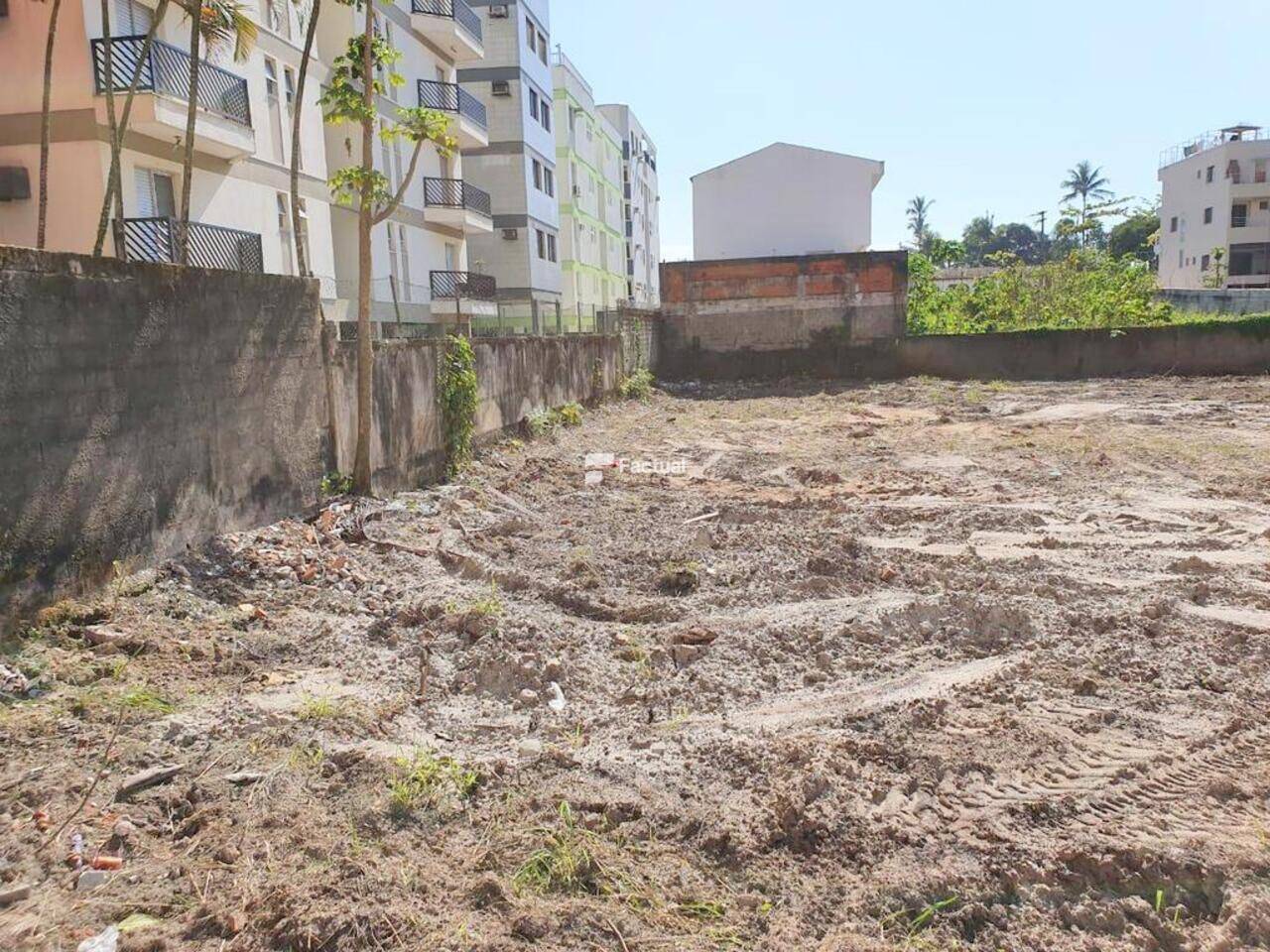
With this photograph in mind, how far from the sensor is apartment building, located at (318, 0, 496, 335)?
20844mm

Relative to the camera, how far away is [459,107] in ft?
81.5

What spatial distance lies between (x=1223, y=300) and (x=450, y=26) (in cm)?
2838

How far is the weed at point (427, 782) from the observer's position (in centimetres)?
326

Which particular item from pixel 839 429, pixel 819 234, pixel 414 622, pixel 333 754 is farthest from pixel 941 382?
pixel 333 754

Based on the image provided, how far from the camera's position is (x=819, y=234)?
32375 mm

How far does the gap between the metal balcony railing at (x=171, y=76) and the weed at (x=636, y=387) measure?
8.84m

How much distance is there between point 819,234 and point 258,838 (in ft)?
106

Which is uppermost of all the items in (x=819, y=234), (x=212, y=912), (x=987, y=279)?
(x=819, y=234)

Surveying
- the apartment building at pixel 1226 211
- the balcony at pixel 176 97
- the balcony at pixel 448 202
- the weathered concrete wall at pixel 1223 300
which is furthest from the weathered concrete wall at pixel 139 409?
the apartment building at pixel 1226 211

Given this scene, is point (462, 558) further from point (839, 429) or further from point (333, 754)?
point (839, 429)

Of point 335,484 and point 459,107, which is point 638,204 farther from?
point 335,484

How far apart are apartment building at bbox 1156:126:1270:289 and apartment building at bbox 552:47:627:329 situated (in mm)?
31997

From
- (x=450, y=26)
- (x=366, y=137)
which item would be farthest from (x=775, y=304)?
(x=366, y=137)

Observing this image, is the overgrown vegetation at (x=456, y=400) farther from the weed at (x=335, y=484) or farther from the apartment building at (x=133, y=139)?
the apartment building at (x=133, y=139)
